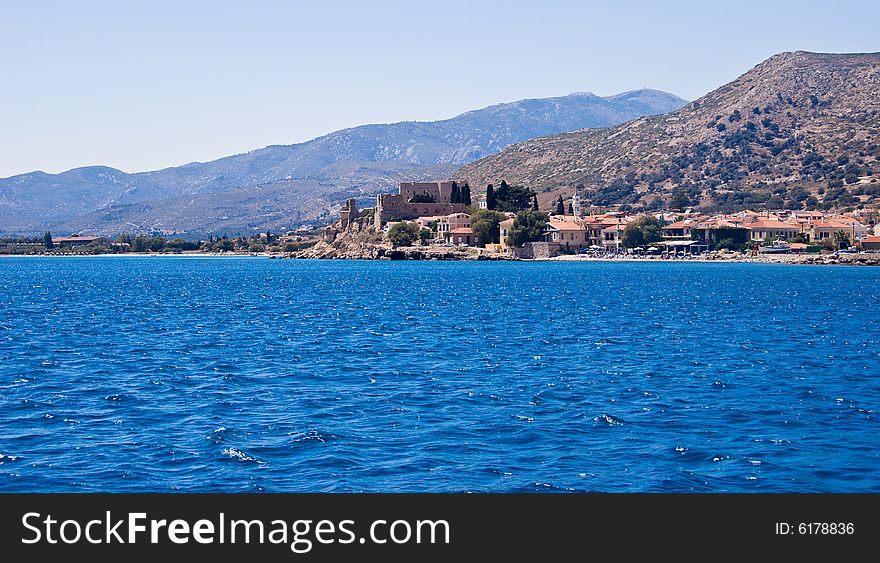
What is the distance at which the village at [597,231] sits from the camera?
148000 millimetres

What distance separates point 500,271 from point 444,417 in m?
93.7

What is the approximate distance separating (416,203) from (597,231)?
3095 centimetres

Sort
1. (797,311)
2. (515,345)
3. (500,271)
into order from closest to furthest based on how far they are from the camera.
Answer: (515,345) → (797,311) → (500,271)

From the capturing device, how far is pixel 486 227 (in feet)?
504

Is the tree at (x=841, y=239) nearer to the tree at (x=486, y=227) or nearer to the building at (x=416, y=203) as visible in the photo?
the tree at (x=486, y=227)

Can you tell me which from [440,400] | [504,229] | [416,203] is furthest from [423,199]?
[440,400]

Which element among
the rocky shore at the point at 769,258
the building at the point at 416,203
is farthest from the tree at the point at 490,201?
the rocky shore at the point at 769,258

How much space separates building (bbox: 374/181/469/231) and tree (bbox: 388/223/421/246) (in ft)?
28.9

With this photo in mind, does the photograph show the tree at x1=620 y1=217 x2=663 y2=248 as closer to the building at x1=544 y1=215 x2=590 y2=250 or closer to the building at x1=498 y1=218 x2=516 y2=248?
the building at x1=544 y1=215 x2=590 y2=250

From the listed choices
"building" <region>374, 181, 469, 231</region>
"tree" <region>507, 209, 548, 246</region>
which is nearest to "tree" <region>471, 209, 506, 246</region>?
"tree" <region>507, 209, 548, 246</region>

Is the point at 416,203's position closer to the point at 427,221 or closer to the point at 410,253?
the point at 427,221
